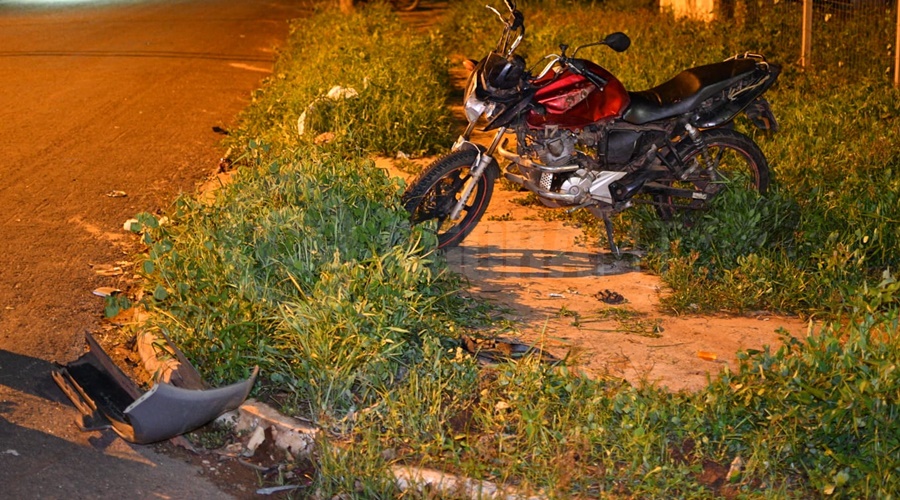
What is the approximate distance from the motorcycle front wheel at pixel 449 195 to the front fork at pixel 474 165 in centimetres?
3

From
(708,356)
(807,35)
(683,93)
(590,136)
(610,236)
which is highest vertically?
(683,93)

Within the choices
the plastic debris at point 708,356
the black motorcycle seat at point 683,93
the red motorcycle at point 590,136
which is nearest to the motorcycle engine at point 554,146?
the red motorcycle at point 590,136

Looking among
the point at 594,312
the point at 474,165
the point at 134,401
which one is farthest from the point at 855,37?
the point at 134,401

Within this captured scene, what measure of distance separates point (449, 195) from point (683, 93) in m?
1.57

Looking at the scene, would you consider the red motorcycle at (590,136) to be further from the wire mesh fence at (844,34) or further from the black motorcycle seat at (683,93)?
the wire mesh fence at (844,34)

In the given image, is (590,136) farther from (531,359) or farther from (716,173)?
(531,359)

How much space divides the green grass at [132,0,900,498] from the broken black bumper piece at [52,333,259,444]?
0.29m

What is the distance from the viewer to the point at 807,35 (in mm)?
11375

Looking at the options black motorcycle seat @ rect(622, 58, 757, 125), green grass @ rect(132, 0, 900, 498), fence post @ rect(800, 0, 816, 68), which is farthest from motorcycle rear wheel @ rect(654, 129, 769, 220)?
fence post @ rect(800, 0, 816, 68)

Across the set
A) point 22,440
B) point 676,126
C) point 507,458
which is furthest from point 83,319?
point 676,126

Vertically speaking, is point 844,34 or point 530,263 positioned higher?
point 844,34

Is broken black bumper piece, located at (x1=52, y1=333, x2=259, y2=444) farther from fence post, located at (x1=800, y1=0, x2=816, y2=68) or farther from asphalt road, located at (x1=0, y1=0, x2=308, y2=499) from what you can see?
fence post, located at (x1=800, y1=0, x2=816, y2=68)

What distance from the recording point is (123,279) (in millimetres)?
6605

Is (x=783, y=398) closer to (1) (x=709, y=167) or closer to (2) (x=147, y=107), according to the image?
(1) (x=709, y=167)
